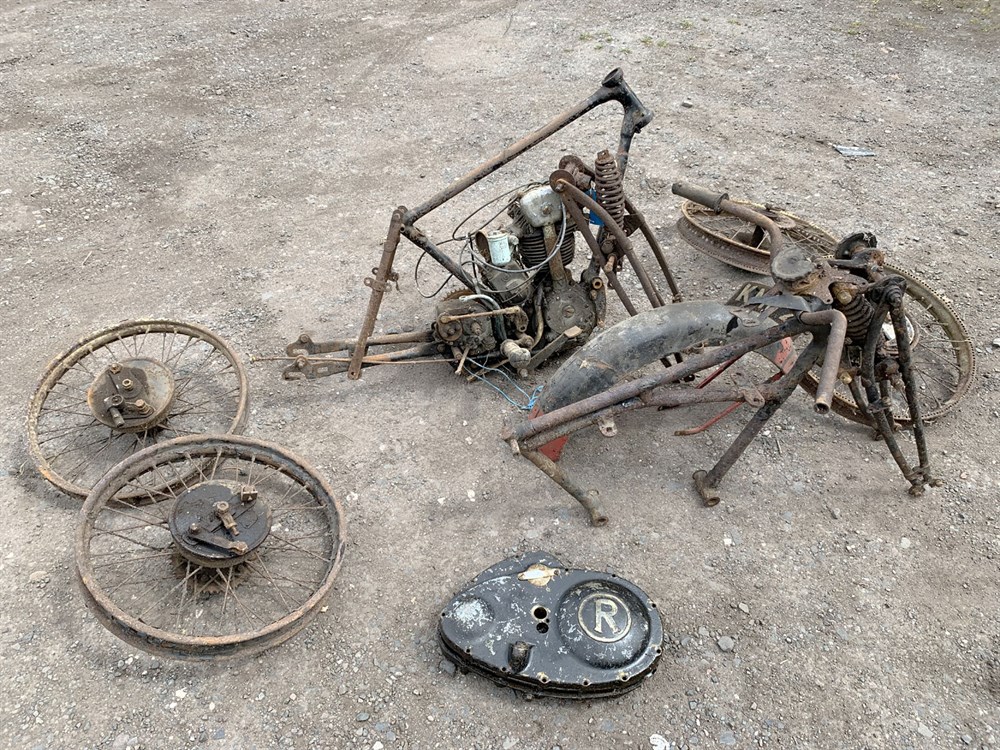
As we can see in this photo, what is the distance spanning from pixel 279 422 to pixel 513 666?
2272 millimetres

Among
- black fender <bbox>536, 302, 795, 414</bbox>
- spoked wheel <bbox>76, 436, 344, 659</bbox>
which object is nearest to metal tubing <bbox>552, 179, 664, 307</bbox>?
black fender <bbox>536, 302, 795, 414</bbox>

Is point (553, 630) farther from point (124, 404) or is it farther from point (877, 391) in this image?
point (124, 404)

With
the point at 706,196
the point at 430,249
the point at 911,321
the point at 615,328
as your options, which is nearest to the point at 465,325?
the point at 430,249

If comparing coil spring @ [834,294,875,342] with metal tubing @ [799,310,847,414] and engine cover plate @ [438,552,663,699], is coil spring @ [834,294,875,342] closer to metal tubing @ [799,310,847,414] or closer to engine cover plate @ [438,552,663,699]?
metal tubing @ [799,310,847,414]

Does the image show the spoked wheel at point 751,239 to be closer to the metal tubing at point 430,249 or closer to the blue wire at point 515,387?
the blue wire at point 515,387

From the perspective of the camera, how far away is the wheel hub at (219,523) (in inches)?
129

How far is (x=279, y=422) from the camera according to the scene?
4.39 metres

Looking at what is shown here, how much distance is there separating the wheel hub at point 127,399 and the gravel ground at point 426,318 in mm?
546

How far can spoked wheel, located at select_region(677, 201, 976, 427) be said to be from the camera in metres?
4.26

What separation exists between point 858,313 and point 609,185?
152cm

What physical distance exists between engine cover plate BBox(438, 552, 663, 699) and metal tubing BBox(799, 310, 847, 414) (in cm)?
131

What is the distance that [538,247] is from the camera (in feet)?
13.9

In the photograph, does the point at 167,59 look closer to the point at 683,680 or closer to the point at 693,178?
the point at 693,178

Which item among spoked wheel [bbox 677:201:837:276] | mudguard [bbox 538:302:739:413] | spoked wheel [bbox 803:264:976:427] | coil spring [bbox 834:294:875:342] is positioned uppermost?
coil spring [bbox 834:294:875:342]
